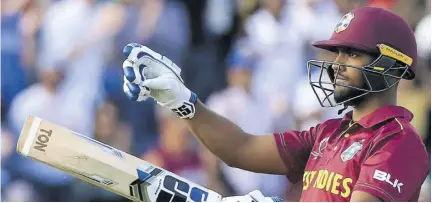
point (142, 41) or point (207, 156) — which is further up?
point (142, 41)

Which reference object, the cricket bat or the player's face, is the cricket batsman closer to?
the player's face

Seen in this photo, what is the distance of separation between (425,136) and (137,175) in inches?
119

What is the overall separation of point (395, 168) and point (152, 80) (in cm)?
91

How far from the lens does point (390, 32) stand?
318 cm

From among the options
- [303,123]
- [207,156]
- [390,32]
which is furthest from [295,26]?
[390,32]

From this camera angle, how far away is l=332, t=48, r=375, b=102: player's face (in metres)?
3.18

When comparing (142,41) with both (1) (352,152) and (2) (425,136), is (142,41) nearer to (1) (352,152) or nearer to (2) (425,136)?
(2) (425,136)

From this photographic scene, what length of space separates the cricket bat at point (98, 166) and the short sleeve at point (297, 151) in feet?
1.34

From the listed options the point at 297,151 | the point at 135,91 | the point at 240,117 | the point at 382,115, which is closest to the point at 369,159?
the point at 382,115

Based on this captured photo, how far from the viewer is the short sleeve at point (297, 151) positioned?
351 centimetres

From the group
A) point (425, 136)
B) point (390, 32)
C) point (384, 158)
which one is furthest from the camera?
point (425, 136)

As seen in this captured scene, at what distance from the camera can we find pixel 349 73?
3199mm

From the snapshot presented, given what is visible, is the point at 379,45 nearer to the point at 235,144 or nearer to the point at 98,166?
the point at 235,144

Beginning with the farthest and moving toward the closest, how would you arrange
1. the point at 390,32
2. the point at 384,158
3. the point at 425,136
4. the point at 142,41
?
the point at 142,41
the point at 425,136
the point at 390,32
the point at 384,158
